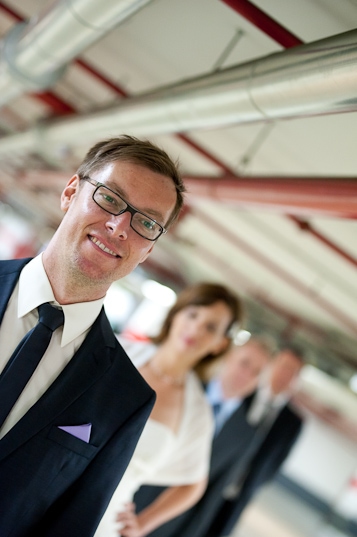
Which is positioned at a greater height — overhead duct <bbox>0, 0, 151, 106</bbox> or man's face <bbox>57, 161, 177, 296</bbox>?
overhead duct <bbox>0, 0, 151, 106</bbox>

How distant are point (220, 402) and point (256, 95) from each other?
8.50 feet

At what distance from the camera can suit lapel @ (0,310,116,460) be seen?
3.80 ft

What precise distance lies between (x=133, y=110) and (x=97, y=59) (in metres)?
1.98

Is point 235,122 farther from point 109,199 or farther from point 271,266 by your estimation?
point 271,266

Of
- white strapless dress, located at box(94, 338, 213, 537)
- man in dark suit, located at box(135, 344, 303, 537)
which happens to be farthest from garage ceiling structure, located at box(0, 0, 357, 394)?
man in dark suit, located at box(135, 344, 303, 537)

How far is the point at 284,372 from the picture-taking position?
537cm

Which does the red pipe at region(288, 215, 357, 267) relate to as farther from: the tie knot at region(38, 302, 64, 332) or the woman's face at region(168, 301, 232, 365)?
the tie knot at region(38, 302, 64, 332)

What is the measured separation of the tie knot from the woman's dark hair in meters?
1.34

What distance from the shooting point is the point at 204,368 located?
2691 mm

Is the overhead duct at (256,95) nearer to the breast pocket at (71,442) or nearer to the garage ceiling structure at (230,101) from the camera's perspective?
the garage ceiling structure at (230,101)

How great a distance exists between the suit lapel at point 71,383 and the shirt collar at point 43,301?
49mm

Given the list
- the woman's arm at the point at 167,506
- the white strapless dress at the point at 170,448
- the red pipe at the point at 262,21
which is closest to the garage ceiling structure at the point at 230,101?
the red pipe at the point at 262,21

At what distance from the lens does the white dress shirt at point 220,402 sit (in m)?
4.19

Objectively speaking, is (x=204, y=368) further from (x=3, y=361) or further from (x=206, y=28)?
(x=206, y=28)
